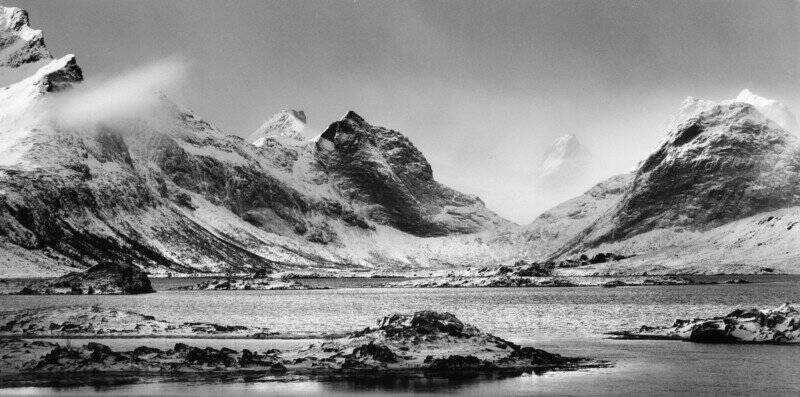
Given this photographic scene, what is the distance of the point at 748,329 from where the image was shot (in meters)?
68.2

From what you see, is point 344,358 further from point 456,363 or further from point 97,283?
point 97,283

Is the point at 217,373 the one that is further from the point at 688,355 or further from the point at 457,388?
the point at 688,355

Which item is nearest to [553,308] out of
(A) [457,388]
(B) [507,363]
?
(B) [507,363]

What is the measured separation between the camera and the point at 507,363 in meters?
51.7

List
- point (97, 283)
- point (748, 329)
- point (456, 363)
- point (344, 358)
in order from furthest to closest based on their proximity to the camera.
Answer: point (97, 283) < point (748, 329) < point (344, 358) < point (456, 363)

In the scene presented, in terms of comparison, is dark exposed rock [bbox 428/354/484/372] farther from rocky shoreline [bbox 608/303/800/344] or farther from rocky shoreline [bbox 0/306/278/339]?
rocky shoreline [bbox 0/306/278/339]

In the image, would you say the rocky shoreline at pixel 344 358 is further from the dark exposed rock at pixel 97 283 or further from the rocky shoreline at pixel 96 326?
the dark exposed rock at pixel 97 283

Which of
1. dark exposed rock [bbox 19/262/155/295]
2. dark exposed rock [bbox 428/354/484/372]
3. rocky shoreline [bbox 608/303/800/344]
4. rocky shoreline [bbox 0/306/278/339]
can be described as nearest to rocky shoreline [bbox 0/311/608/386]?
dark exposed rock [bbox 428/354/484/372]

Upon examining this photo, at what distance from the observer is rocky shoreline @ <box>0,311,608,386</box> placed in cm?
4934

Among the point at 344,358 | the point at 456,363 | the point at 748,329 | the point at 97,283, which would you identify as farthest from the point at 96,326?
the point at 97,283

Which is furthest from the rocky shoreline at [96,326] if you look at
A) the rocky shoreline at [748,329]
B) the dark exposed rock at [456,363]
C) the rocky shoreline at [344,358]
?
the rocky shoreline at [748,329]

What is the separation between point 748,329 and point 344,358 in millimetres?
33734

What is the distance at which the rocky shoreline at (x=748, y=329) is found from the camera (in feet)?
218

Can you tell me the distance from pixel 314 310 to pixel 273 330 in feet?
149
